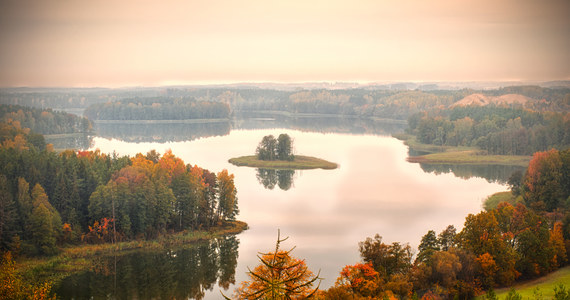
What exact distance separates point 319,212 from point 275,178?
17.2 metres

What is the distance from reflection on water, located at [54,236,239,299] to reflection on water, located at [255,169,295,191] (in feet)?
71.5

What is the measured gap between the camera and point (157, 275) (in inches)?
1273

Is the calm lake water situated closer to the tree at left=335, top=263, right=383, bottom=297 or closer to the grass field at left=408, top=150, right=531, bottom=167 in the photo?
the grass field at left=408, top=150, right=531, bottom=167

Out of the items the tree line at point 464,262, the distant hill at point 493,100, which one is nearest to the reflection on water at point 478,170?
the tree line at point 464,262

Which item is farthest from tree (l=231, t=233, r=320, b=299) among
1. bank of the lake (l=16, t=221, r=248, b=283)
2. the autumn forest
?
bank of the lake (l=16, t=221, r=248, b=283)

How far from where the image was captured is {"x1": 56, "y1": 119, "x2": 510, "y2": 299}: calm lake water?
105 feet

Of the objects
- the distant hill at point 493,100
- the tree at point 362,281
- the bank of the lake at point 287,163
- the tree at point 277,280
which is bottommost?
the bank of the lake at point 287,163

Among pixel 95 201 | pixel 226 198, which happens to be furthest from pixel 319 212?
pixel 95 201

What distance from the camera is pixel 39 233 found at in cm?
3441

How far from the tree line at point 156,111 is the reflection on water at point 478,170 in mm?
98035

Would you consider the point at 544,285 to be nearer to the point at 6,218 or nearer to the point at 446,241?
the point at 446,241

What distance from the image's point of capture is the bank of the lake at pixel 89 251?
32.2m

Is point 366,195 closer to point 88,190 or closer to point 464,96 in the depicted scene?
point 88,190

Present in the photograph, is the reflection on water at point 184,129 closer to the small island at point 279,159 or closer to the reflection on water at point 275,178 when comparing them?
the small island at point 279,159
